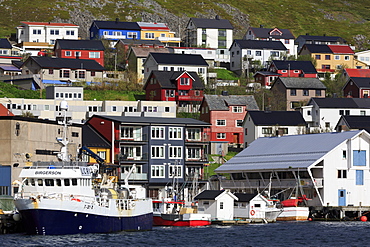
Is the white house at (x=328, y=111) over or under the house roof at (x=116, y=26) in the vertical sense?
under

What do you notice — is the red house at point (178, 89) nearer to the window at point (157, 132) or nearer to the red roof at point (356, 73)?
the window at point (157, 132)

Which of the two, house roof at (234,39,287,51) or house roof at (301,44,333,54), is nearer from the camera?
house roof at (234,39,287,51)

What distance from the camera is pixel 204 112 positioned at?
442 ft

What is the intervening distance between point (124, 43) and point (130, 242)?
108m

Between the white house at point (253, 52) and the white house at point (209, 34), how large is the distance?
8893mm

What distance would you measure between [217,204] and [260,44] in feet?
301

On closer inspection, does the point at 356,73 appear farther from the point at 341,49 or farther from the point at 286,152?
the point at 286,152

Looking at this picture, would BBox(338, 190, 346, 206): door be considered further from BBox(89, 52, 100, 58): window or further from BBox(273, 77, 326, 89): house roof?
BBox(89, 52, 100, 58): window

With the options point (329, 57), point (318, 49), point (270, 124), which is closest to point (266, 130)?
point (270, 124)

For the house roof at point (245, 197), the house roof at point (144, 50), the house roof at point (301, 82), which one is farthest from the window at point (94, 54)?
the house roof at point (245, 197)

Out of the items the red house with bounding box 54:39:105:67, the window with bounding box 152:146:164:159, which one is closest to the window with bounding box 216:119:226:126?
the window with bounding box 152:146:164:159

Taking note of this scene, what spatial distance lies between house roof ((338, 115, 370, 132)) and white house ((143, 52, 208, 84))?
32.5 metres

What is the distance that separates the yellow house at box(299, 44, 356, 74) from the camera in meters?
178

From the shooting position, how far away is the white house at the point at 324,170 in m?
94.1
